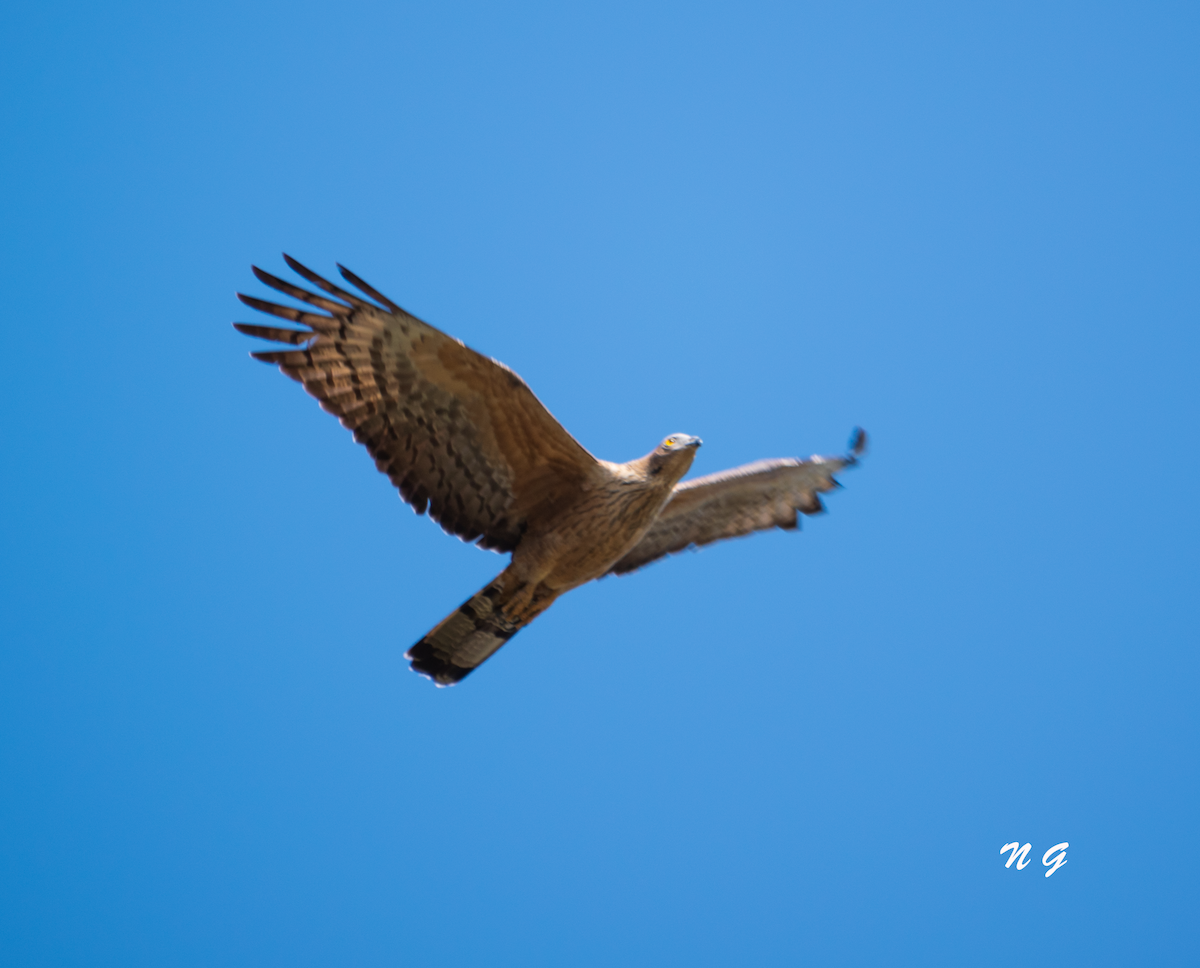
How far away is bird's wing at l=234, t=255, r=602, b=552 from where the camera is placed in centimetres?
552

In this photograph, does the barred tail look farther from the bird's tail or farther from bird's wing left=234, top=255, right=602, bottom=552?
bird's wing left=234, top=255, right=602, bottom=552

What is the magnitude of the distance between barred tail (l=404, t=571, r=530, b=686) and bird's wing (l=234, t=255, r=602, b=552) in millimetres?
351

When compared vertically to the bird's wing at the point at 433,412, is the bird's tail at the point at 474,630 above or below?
below

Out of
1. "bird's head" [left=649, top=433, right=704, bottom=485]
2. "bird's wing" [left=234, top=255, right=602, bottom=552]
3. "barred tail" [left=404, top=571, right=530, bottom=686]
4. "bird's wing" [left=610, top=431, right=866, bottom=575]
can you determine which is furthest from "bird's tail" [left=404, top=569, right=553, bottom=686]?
"bird's head" [left=649, top=433, right=704, bottom=485]

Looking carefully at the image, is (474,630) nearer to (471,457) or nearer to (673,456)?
(471,457)

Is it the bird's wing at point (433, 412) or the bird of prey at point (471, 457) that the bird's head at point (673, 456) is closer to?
the bird of prey at point (471, 457)

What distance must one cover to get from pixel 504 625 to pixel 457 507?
0.77m

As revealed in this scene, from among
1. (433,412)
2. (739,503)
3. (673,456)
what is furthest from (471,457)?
(739,503)

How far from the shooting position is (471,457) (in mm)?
6027

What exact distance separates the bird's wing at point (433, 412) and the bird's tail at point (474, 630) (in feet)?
1.12

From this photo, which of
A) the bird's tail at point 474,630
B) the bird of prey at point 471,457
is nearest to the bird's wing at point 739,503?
Result: the bird of prey at point 471,457

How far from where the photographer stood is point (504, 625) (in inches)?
243

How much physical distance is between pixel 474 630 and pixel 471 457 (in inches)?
40.8

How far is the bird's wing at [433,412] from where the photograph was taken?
5520 millimetres
